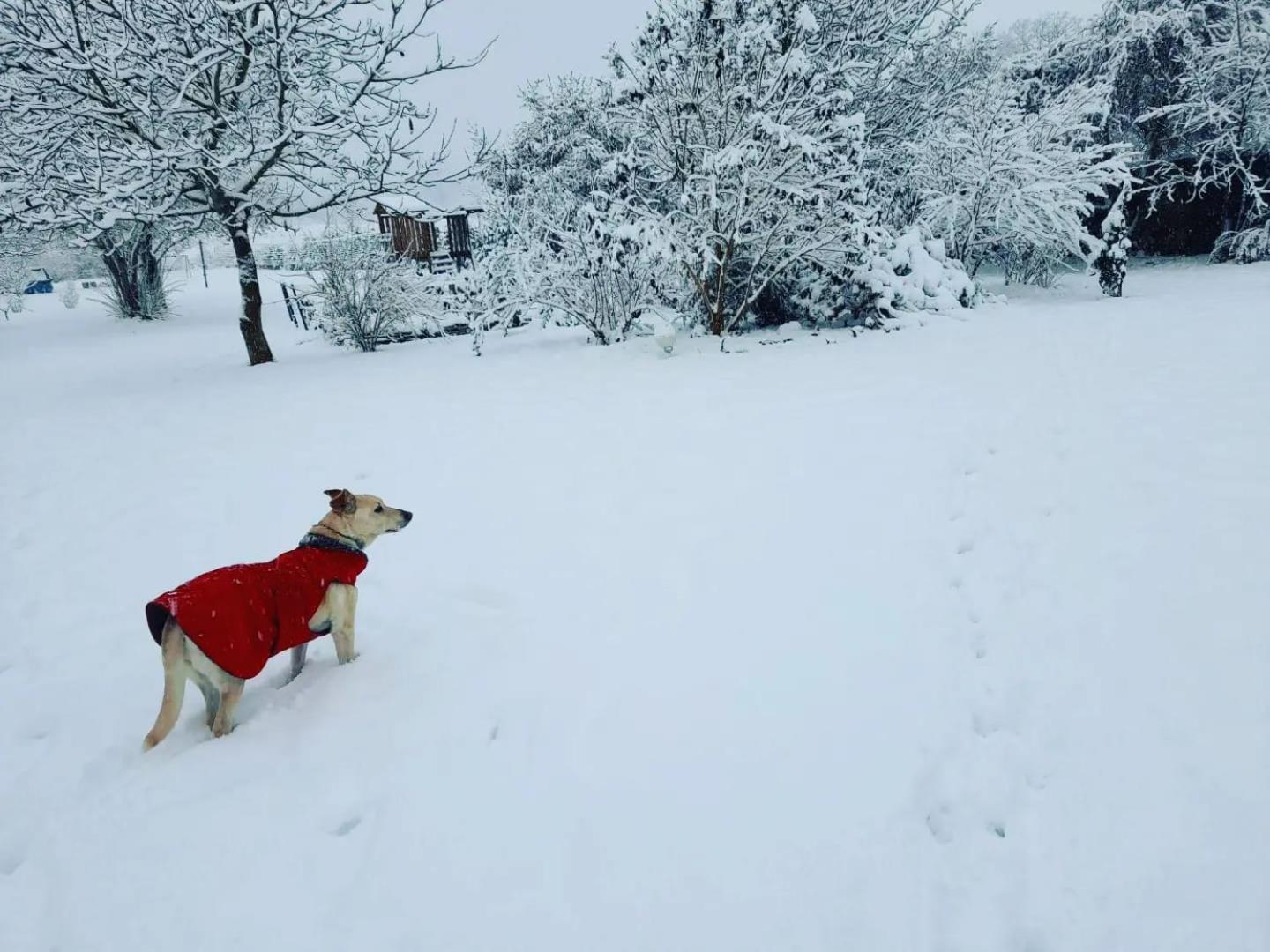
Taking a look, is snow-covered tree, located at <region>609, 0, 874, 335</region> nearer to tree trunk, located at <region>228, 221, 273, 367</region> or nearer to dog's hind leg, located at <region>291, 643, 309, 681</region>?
tree trunk, located at <region>228, 221, 273, 367</region>

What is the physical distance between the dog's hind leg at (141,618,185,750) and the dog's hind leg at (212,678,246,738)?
144mm

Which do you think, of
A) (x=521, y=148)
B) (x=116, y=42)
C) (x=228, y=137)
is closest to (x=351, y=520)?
(x=116, y=42)

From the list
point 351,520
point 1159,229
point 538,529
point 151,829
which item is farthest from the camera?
point 1159,229

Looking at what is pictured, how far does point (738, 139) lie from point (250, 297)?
8.01 m

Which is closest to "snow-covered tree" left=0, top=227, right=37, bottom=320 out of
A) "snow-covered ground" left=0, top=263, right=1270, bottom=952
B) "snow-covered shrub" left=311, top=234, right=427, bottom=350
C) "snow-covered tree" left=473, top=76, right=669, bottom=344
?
"snow-covered shrub" left=311, top=234, right=427, bottom=350

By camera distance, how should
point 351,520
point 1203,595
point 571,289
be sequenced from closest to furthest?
1. point 1203,595
2. point 351,520
3. point 571,289

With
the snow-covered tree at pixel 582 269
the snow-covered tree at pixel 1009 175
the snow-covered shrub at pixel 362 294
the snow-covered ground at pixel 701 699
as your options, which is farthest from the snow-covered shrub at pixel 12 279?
the snow-covered tree at pixel 1009 175

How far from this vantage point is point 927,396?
572 centimetres

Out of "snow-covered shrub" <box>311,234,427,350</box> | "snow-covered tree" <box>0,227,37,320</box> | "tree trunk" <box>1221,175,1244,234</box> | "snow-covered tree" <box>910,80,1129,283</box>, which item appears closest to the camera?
"snow-covered shrub" <box>311,234,427,350</box>

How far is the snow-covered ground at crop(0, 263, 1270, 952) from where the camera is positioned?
68.1 inches

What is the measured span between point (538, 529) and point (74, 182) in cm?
890

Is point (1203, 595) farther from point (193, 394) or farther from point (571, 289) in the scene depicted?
point (193, 394)

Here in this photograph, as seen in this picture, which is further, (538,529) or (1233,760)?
(538,529)

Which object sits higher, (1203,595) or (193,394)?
(193,394)
